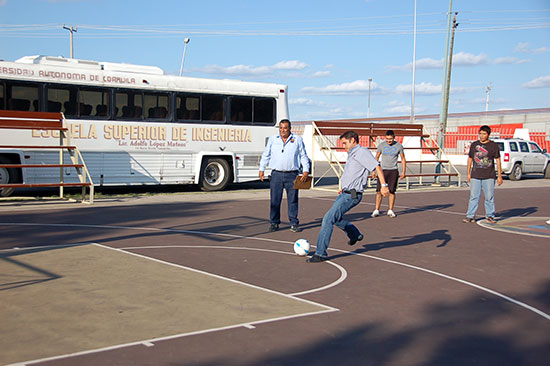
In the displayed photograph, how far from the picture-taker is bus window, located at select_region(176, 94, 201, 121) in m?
19.9

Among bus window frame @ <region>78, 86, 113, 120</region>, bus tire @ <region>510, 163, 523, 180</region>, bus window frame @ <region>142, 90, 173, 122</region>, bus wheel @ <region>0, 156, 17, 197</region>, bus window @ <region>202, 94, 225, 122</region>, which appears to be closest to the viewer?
bus wheel @ <region>0, 156, 17, 197</region>

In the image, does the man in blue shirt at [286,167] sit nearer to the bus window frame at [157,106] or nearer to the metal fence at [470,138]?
the bus window frame at [157,106]

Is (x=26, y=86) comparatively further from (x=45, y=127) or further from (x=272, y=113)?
(x=272, y=113)

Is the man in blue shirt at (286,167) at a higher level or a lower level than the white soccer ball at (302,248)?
higher

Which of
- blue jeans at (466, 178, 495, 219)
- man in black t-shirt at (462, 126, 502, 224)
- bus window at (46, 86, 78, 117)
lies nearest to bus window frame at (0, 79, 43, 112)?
bus window at (46, 86, 78, 117)

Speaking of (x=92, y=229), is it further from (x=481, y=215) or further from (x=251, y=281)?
(x=481, y=215)

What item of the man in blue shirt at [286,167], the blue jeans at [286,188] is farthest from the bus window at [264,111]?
the blue jeans at [286,188]

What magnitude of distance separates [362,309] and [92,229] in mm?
6854

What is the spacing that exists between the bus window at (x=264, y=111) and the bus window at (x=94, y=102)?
17.5ft

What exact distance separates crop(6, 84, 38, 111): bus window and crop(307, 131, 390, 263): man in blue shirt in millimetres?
11262

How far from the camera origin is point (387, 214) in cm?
1491

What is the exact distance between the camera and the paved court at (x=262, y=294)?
521 centimetres

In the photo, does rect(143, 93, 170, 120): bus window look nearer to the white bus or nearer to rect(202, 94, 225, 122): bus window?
the white bus

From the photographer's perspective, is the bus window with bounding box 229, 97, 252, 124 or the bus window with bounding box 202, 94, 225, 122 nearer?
the bus window with bounding box 202, 94, 225, 122
